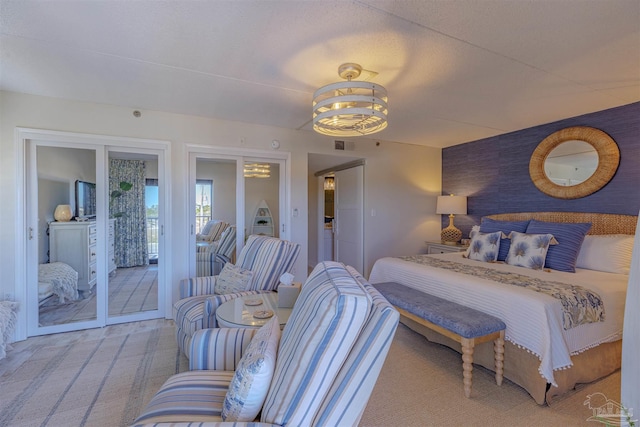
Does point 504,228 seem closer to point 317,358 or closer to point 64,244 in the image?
point 317,358

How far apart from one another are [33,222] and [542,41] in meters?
4.54

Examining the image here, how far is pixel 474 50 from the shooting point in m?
2.00

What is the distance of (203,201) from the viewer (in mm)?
3639

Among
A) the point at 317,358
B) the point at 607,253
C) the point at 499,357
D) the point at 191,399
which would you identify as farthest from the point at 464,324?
the point at 607,253

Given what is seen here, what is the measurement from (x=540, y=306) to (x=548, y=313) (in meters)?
0.05

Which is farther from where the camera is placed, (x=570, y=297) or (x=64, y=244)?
(x=64, y=244)

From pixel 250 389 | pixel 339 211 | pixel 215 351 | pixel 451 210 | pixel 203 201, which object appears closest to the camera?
pixel 250 389

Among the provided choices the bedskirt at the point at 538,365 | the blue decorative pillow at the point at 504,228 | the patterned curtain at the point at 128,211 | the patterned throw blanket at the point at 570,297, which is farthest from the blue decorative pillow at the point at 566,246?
the patterned curtain at the point at 128,211

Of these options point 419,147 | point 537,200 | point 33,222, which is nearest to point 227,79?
point 33,222

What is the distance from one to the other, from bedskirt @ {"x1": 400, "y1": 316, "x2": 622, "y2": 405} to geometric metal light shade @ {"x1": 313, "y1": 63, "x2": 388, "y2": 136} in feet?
6.25

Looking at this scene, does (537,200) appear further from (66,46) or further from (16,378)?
(16,378)

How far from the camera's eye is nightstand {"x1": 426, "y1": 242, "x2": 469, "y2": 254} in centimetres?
420

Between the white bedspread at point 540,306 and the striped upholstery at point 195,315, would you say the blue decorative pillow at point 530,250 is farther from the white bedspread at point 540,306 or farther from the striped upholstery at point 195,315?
the striped upholstery at point 195,315

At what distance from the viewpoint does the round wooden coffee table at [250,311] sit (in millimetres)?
1886
